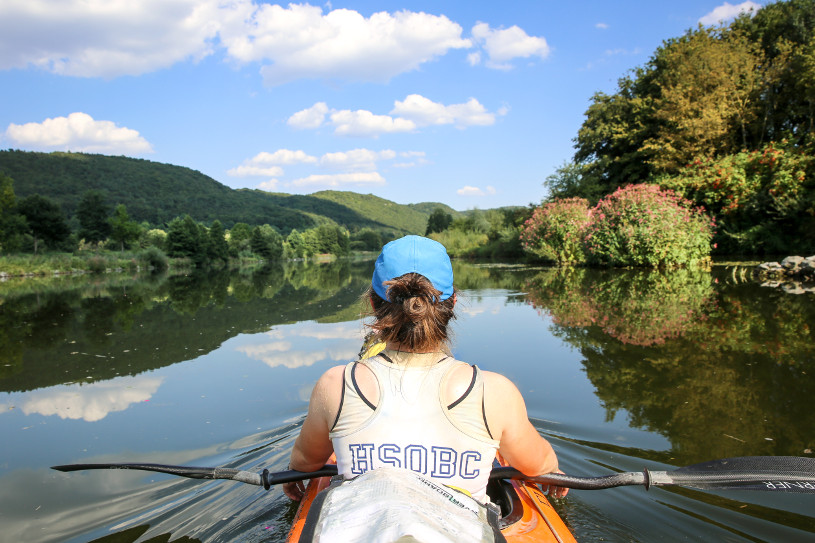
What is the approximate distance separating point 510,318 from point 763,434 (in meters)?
5.62

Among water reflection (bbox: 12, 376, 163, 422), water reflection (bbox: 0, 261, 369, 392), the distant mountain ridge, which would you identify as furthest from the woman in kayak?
the distant mountain ridge

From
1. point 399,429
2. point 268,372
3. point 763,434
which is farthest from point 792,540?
point 268,372

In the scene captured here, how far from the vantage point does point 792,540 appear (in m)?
2.26

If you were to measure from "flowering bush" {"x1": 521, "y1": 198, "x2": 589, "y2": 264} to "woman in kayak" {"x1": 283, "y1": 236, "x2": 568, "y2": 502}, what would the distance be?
2049cm

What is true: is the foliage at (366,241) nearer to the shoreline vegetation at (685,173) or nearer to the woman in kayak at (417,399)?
the shoreline vegetation at (685,173)

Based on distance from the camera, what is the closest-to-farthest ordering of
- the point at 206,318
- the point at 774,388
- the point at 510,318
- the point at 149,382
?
the point at 774,388
the point at 149,382
the point at 510,318
the point at 206,318

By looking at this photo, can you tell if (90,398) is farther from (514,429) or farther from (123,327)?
(514,429)

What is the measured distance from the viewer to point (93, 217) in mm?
42844

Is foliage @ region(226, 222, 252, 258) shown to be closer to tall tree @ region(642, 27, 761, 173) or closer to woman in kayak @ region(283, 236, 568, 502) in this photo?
tall tree @ region(642, 27, 761, 173)

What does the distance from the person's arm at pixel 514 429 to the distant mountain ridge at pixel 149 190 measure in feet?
206

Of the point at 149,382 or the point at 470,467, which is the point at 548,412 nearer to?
the point at 470,467

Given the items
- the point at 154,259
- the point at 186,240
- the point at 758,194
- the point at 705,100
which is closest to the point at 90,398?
the point at 758,194

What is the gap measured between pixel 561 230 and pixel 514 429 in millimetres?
21853

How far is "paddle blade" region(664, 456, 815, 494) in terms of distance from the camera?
1938mm
